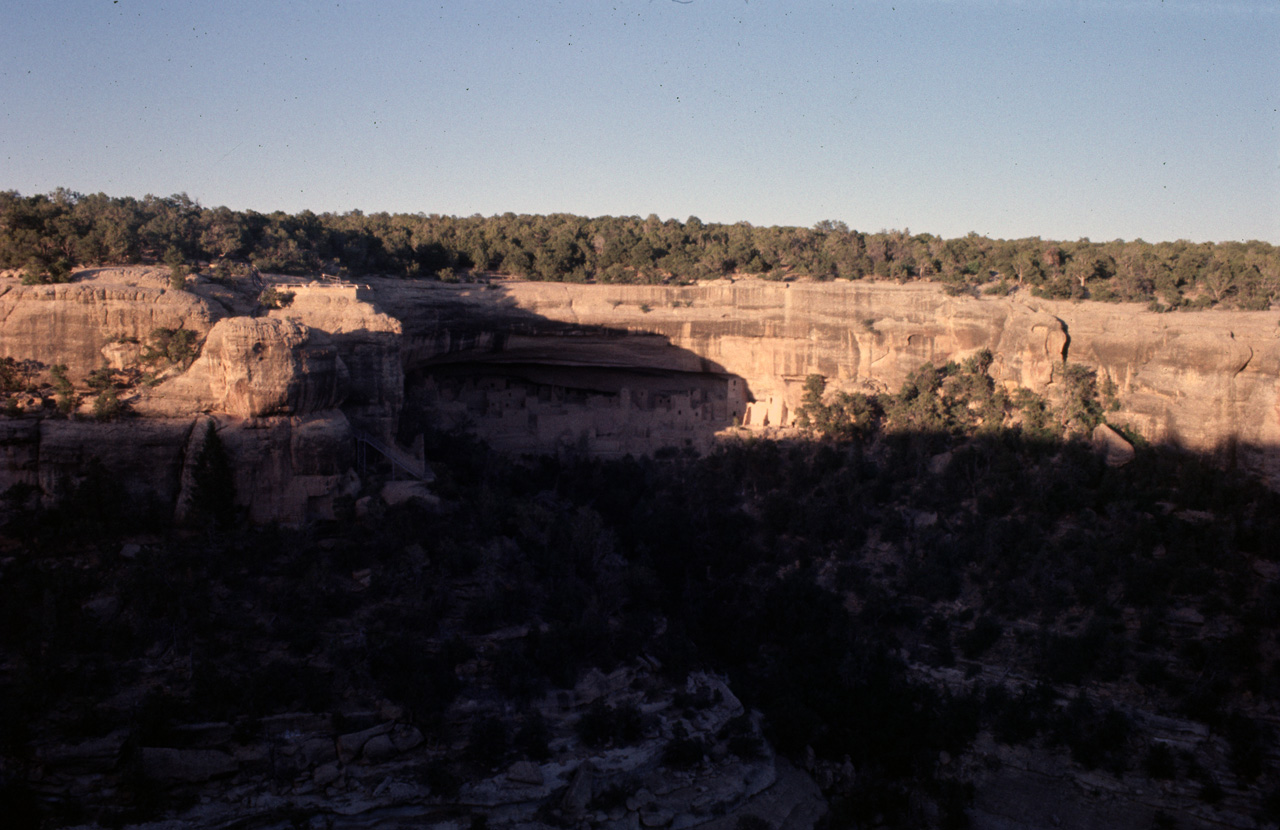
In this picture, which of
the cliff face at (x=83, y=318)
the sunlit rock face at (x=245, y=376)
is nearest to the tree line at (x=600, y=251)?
the cliff face at (x=83, y=318)

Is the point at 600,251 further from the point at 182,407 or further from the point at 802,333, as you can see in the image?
the point at 182,407

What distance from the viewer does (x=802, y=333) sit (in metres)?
24.0

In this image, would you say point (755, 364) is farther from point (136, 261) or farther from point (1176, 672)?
point (136, 261)

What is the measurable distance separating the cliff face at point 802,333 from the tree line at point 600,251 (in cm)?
115

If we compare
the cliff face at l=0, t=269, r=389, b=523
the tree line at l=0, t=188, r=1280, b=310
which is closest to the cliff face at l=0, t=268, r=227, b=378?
the cliff face at l=0, t=269, r=389, b=523

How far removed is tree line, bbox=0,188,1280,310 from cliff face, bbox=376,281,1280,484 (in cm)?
115

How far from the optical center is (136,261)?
19172 millimetres

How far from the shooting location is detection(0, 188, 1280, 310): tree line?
19500 mm

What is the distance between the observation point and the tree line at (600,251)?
1950cm

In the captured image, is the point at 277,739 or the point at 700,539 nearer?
the point at 277,739

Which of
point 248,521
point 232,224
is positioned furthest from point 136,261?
point 248,521

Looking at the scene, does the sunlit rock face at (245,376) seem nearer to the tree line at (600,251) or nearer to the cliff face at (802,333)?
the tree line at (600,251)

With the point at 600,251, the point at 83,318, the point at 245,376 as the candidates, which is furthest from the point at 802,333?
the point at 83,318

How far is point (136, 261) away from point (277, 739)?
10.7 meters
